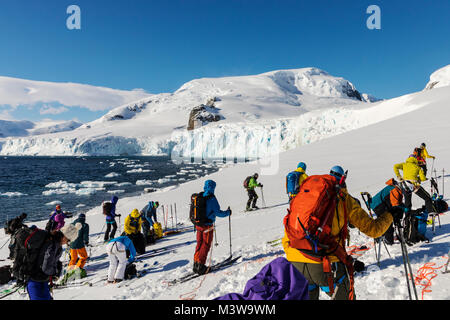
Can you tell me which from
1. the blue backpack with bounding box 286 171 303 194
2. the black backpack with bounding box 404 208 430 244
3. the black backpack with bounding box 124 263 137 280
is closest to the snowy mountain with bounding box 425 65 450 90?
the blue backpack with bounding box 286 171 303 194

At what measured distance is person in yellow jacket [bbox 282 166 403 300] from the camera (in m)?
2.44

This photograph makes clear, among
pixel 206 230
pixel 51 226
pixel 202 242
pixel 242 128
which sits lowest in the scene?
pixel 202 242

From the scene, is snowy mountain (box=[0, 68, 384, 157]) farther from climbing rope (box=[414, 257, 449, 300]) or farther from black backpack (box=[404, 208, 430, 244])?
climbing rope (box=[414, 257, 449, 300])

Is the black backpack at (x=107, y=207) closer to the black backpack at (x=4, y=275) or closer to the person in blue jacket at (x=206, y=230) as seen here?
the black backpack at (x=4, y=275)

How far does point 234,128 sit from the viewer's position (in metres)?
76.4

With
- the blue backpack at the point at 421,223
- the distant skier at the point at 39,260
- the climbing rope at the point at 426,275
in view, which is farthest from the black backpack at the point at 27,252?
the blue backpack at the point at 421,223

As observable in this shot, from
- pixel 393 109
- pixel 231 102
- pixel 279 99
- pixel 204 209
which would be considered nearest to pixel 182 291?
pixel 204 209

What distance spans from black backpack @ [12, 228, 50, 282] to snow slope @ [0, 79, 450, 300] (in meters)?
1.71

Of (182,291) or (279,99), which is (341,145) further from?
(279,99)

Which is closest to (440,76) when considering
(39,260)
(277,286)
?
(277,286)

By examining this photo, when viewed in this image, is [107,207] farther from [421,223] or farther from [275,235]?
[421,223]

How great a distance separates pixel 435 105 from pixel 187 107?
181 metres

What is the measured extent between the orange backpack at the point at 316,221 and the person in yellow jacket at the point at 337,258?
60mm

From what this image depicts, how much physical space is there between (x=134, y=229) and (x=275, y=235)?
3.86 m
